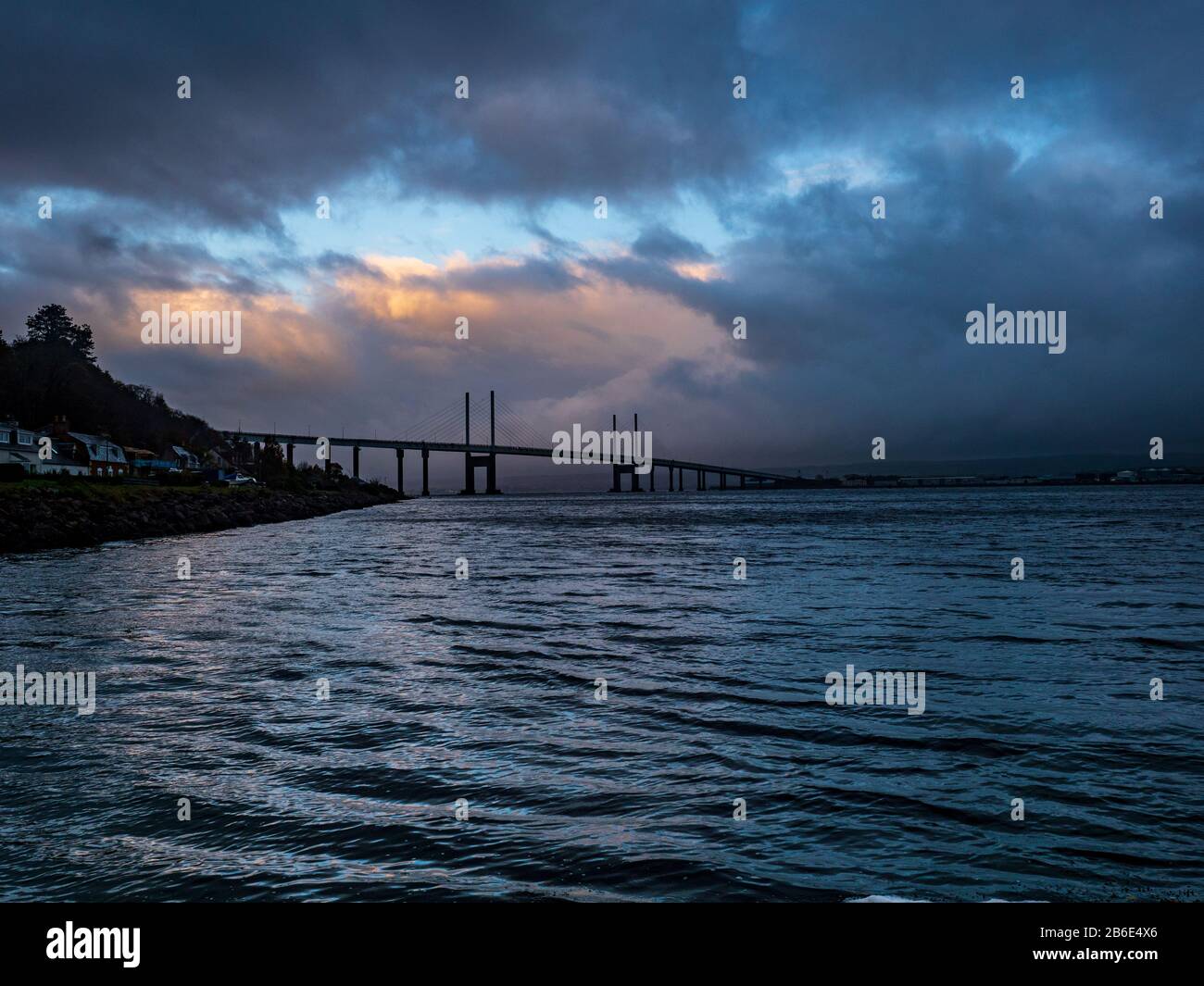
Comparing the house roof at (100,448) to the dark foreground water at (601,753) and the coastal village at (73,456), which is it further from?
the dark foreground water at (601,753)

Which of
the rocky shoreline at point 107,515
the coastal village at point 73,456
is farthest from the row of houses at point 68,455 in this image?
the rocky shoreline at point 107,515

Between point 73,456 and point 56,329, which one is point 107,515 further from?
point 56,329

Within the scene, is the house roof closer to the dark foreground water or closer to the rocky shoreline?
the rocky shoreline

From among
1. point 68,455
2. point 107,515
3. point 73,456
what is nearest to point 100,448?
point 73,456

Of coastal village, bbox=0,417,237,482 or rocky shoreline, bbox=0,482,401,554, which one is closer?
rocky shoreline, bbox=0,482,401,554

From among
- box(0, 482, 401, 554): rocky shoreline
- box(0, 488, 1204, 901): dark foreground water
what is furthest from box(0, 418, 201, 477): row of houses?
box(0, 488, 1204, 901): dark foreground water

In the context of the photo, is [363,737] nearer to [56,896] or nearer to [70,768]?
[70,768]
